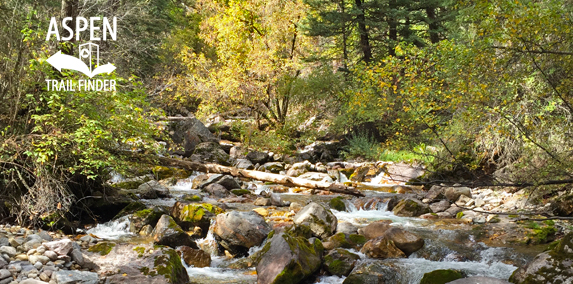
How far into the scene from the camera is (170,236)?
665 centimetres

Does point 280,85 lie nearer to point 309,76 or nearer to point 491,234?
Result: point 309,76

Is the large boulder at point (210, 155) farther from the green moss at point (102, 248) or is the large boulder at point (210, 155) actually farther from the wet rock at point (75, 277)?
the wet rock at point (75, 277)

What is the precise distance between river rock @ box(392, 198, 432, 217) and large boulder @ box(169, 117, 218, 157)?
32.2 feet

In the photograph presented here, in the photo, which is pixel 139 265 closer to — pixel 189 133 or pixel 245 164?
pixel 245 164

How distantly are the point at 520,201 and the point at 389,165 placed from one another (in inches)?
219

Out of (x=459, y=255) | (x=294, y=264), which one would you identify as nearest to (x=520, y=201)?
(x=459, y=255)

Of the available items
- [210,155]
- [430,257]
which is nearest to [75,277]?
[430,257]

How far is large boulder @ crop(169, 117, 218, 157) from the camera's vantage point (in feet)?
56.2

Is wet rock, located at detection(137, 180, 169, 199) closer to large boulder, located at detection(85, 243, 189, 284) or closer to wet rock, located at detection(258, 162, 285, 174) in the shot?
Result: large boulder, located at detection(85, 243, 189, 284)

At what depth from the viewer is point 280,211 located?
9.30m

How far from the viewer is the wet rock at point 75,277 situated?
186 inches

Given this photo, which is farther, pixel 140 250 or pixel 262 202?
pixel 262 202

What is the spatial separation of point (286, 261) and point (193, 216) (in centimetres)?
283

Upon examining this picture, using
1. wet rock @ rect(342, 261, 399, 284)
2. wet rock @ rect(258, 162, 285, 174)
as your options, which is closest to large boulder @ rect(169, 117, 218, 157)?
wet rock @ rect(258, 162, 285, 174)
